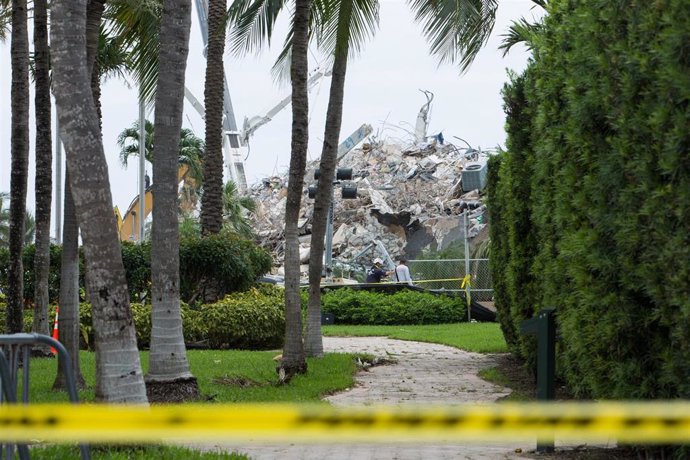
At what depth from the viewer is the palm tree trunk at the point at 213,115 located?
22.0 metres

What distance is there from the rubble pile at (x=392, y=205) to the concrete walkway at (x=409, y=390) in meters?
36.3

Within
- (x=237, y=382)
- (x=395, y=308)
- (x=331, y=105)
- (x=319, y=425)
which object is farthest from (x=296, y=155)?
(x=395, y=308)

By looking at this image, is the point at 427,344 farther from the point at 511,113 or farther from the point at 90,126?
the point at 90,126

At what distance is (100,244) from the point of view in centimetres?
735

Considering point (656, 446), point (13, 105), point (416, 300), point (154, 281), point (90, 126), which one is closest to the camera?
point (656, 446)

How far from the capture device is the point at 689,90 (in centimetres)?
538

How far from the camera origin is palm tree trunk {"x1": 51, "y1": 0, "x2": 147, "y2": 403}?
23.9 ft

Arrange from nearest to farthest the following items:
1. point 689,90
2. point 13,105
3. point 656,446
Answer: point 689,90 < point 656,446 < point 13,105

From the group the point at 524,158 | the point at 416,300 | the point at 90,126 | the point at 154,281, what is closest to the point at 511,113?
the point at 524,158

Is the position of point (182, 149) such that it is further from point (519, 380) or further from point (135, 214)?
point (519, 380)

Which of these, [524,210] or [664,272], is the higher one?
[524,210]

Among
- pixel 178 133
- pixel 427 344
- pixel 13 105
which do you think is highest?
pixel 13 105

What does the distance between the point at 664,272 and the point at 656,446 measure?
1.31m

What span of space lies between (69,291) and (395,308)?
1691 centimetres
